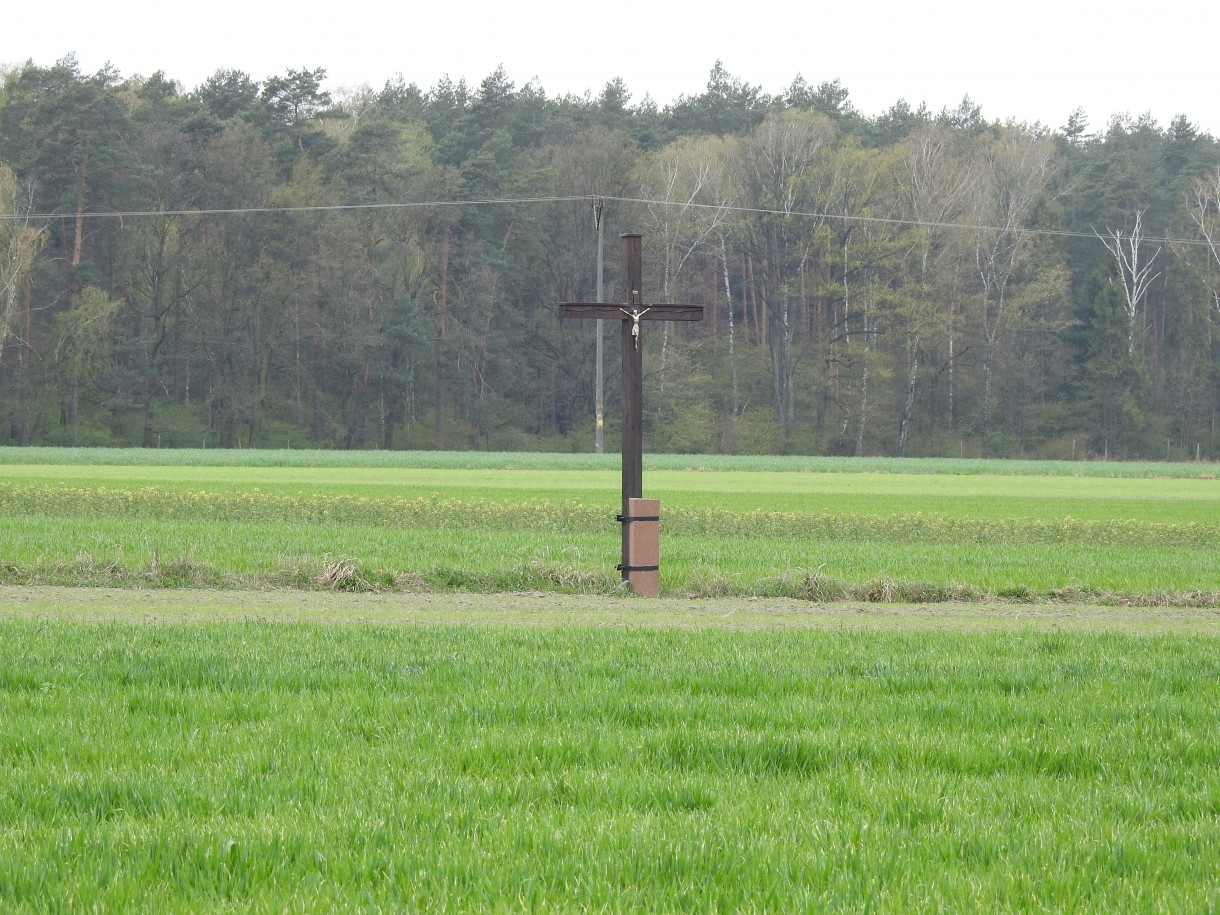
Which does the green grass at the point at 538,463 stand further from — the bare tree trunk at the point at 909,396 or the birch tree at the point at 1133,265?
the birch tree at the point at 1133,265

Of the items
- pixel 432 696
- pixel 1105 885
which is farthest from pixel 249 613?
pixel 1105 885

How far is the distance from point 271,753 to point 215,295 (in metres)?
76.4

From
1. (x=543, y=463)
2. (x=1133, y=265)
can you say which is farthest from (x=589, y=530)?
(x=1133, y=265)

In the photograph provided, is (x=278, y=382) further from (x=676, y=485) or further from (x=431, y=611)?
(x=431, y=611)

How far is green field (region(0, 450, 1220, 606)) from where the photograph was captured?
57.6 feet

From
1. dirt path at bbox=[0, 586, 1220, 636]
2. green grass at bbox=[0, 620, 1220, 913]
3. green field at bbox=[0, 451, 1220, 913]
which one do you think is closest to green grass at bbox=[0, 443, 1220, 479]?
green field at bbox=[0, 451, 1220, 913]

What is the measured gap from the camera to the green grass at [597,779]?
497 cm

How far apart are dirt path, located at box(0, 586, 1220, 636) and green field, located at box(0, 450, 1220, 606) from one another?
1056 millimetres

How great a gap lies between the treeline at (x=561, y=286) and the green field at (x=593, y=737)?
202 ft

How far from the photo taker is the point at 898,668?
9797 millimetres

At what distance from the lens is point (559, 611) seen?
14.9 m

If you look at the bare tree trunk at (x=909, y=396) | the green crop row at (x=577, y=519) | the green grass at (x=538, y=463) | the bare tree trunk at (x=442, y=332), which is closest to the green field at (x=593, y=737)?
the green crop row at (x=577, y=519)

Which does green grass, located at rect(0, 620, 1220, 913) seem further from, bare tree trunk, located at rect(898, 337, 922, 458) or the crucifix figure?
bare tree trunk, located at rect(898, 337, 922, 458)

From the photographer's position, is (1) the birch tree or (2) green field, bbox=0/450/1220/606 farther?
(1) the birch tree
